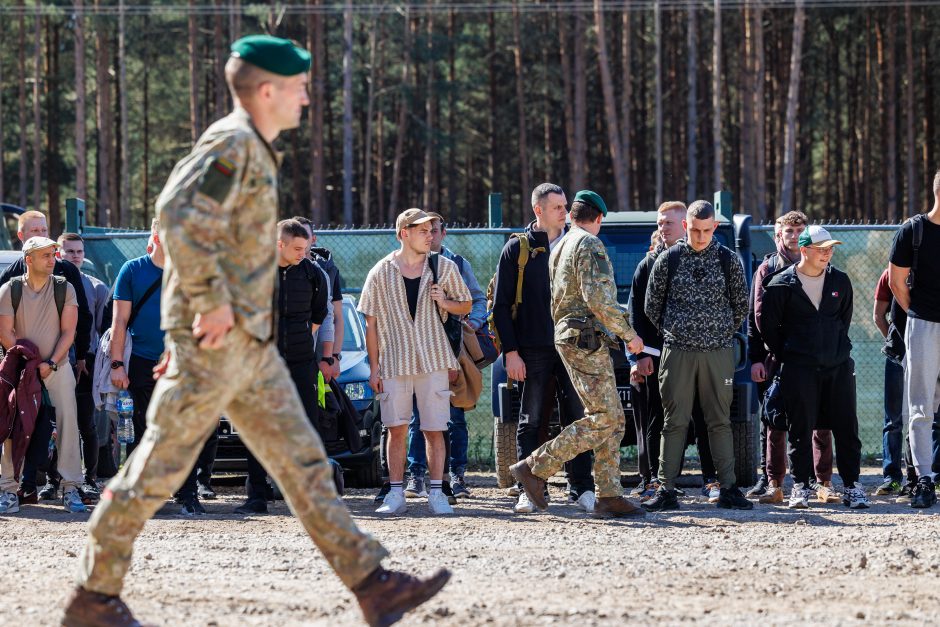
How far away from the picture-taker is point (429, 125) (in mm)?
47438

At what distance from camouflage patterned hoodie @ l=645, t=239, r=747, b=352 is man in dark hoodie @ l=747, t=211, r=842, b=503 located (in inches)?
25.4

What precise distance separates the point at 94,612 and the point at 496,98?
45605mm

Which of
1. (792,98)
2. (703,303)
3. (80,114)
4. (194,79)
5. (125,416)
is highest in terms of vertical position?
(194,79)

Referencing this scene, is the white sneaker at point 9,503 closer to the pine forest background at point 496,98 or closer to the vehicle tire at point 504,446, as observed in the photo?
the vehicle tire at point 504,446

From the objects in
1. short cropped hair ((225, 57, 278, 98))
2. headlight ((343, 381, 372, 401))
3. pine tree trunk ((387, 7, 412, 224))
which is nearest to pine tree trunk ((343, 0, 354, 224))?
pine tree trunk ((387, 7, 412, 224))

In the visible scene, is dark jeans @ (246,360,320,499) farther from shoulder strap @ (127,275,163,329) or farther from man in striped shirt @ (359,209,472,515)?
shoulder strap @ (127,275,163,329)

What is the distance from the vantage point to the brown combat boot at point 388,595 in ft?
16.1

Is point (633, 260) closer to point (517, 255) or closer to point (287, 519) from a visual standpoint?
point (517, 255)

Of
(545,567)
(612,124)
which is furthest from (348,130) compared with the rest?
(545,567)

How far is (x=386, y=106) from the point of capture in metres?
51.5

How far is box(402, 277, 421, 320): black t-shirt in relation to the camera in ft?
31.3

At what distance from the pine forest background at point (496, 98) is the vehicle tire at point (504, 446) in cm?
3050

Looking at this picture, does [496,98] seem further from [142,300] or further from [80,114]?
[142,300]

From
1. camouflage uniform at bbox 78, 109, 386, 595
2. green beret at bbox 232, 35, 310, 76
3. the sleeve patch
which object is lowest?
camouflage uniform at bbox 78, 109, 386, 595
